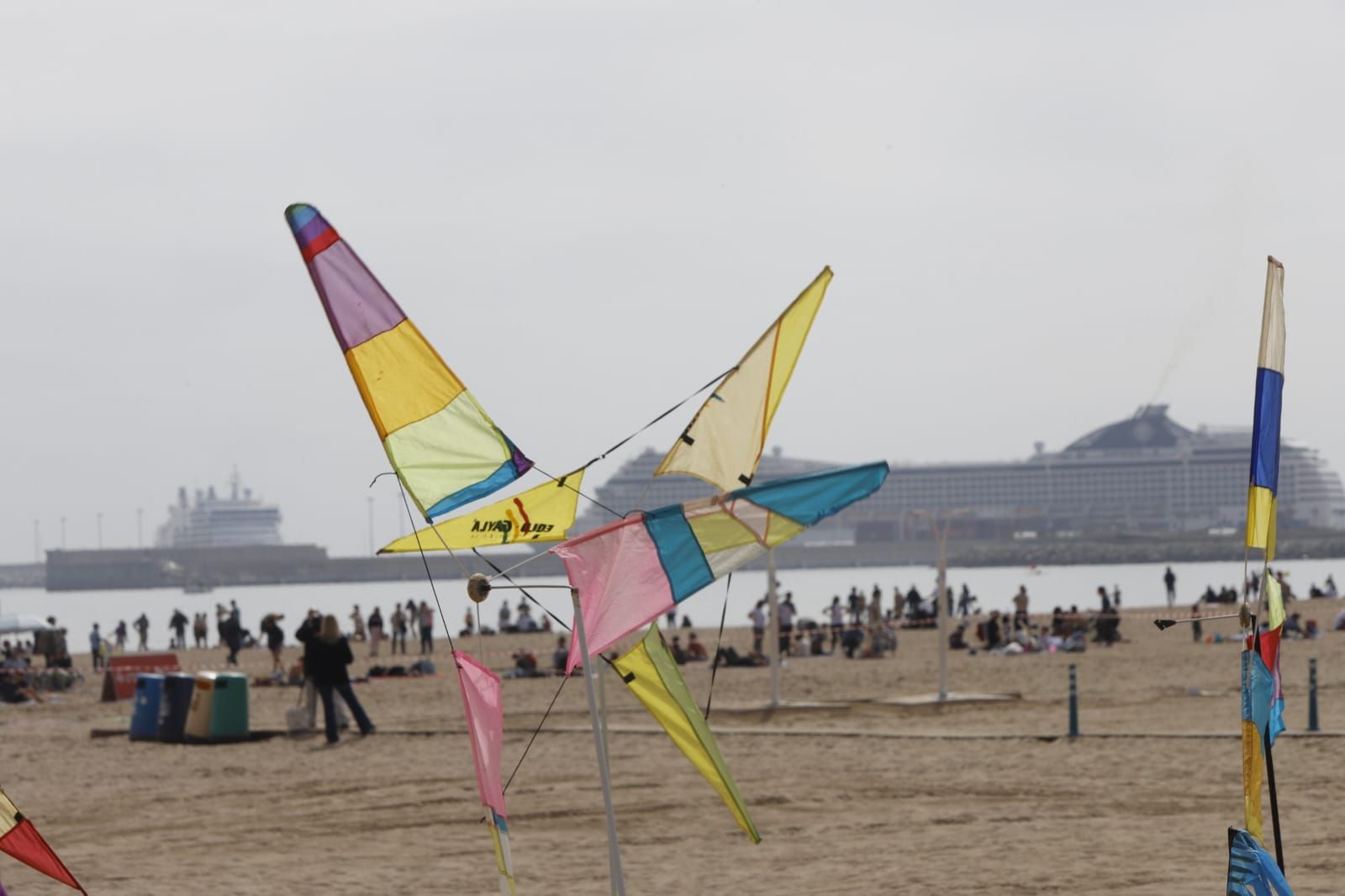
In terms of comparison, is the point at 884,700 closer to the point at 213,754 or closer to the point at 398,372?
the point at 213,754

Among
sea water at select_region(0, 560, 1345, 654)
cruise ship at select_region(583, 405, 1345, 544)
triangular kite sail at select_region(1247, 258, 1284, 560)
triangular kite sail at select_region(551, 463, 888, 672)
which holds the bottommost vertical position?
sea water at select_region(0, 560, 1345, 654)

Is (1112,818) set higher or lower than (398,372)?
lower

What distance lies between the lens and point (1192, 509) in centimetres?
17275

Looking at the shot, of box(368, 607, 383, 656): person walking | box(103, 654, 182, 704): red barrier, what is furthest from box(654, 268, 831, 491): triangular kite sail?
box(368, 607, 383, 656): person walking

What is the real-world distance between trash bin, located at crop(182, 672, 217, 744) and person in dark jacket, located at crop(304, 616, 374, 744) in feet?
3.36

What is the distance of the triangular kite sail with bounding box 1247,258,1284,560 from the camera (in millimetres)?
4898

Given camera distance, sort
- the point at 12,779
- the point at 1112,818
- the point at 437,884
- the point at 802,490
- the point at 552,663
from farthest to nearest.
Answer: the point at 552,663, the point at 12,779, the point at 1112,818, the point at 437,884, the point at 802,490

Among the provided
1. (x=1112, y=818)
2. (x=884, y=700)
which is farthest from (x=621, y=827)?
(x=884, y=700)

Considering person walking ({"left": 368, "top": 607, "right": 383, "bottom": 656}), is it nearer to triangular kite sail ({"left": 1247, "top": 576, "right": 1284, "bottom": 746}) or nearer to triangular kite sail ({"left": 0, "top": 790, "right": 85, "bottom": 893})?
triangular kite sail ({"left": 0, "top": 790, "right": 85, "bottom": 893})

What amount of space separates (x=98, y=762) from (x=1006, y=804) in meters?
8.54

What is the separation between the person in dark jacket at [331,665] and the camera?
54.4ft

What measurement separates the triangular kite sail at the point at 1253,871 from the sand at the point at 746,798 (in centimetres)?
390

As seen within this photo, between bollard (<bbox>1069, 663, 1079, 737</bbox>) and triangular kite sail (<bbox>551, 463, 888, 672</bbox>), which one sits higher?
triangular kite sail (<bbox>551, 463, 888, 672</bbox>)

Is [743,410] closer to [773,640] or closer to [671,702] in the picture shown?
[671,702]
